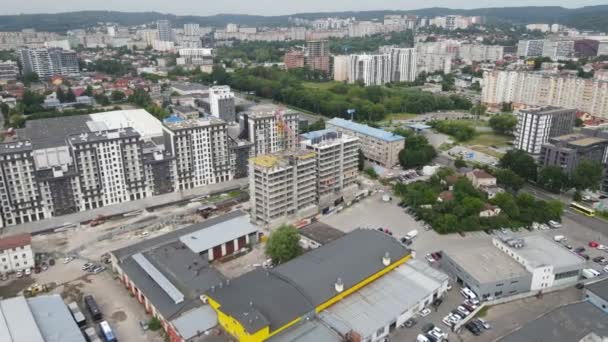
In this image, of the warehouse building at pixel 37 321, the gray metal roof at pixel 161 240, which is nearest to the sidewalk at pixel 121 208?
the gray metal roof at pixel 161 240

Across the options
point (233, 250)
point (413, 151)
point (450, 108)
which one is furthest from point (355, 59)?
point (233, 250)

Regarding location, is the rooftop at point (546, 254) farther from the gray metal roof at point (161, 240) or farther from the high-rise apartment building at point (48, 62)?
the high-rise apartment building at point (48, 62)

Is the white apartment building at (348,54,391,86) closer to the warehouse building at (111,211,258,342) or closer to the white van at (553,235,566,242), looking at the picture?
the white van at (553,235,566,242)

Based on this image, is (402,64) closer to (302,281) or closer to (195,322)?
(302,281)

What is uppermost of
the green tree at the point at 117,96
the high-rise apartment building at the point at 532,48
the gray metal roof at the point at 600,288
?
the high-rise apartment building at the point at 532,48

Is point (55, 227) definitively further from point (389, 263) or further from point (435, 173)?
point (435, 173)

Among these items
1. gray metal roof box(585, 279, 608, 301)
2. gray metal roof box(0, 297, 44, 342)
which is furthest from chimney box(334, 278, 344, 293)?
gray metal roof box(0, 297, 44, 342)
